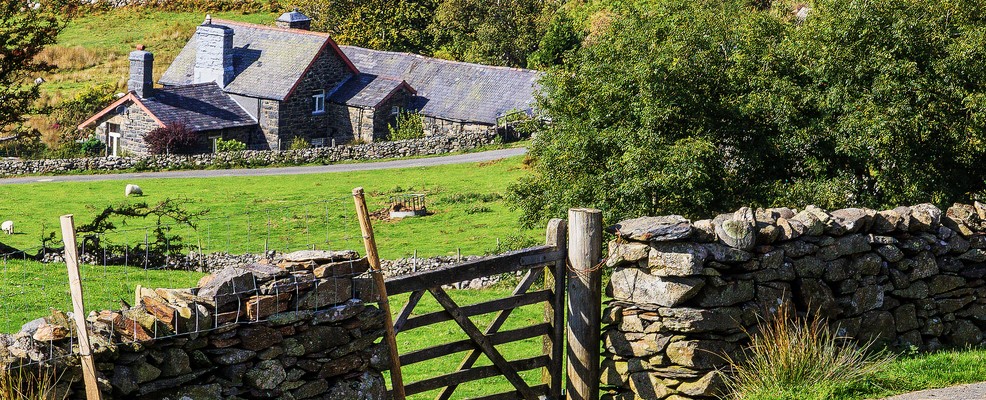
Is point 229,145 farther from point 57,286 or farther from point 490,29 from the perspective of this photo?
point 57,286

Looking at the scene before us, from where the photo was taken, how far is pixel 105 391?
856 cm

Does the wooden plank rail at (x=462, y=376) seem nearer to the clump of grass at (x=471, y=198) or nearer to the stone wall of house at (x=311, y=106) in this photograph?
the clump of grass at (x=471, y=198)

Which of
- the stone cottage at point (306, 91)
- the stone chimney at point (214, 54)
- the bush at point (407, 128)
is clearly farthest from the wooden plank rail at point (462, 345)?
the stone chimney at point (214, 54)

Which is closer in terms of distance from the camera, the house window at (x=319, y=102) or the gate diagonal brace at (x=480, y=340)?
the gate diagonal brace at (x=480, y=340)

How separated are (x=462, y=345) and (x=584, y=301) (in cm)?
126

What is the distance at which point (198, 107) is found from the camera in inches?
2136

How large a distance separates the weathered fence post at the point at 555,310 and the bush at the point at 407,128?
4374 cm

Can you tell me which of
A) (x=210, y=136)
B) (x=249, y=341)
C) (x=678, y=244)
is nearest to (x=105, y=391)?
(x=249, y=341)

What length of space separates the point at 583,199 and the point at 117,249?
401 inches

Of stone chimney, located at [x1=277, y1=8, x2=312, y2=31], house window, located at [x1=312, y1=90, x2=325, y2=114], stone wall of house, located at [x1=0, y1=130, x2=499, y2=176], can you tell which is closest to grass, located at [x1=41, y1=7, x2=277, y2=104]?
stone chimney, located at [x1=277, y1=8, x2=312, y2=31]

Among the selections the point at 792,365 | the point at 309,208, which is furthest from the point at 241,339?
the point at 309,208

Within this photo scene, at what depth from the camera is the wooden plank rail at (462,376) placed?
409 inches

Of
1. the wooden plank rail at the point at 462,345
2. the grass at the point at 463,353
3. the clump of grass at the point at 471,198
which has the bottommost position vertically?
the grass at the point at 463,353

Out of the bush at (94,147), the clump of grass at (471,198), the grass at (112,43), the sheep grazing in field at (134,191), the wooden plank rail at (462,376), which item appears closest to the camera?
the wooden plank rail at (462,376)
